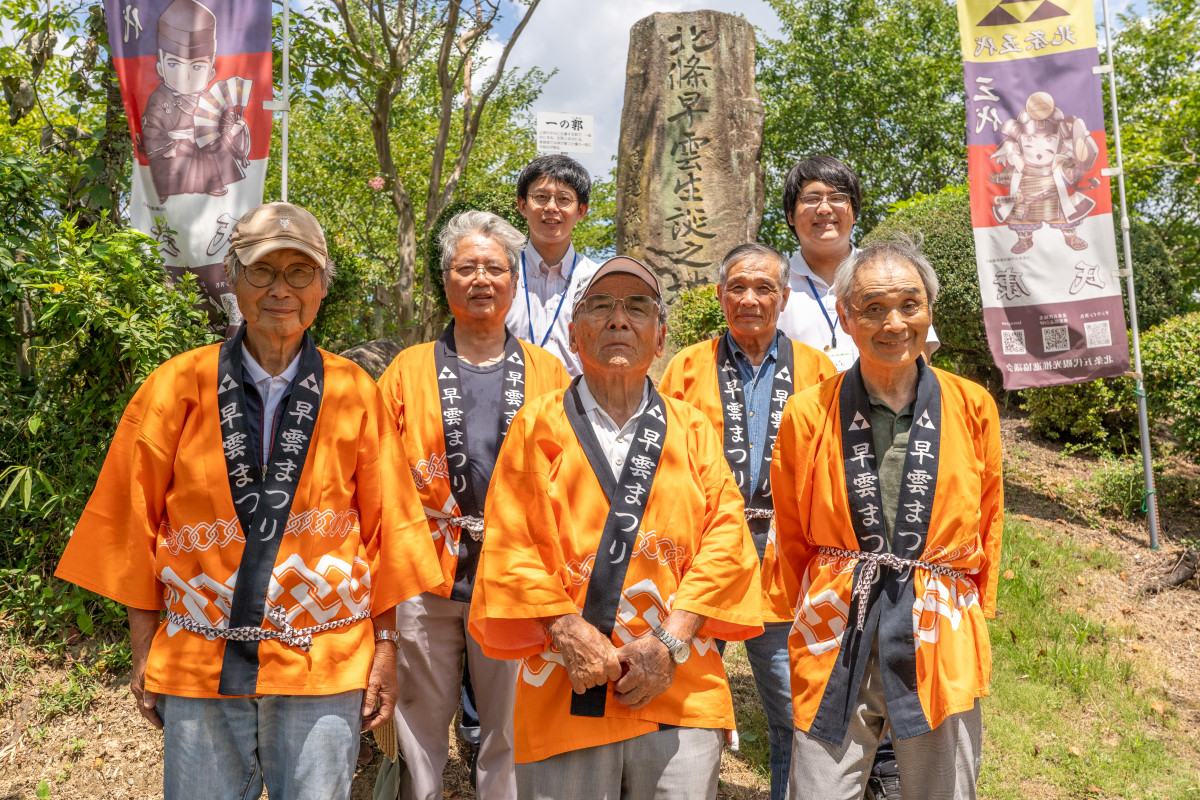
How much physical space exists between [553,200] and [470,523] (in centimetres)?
169

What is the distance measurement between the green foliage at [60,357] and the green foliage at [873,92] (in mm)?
14826

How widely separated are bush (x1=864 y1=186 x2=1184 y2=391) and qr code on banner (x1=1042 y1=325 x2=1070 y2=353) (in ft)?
6.88

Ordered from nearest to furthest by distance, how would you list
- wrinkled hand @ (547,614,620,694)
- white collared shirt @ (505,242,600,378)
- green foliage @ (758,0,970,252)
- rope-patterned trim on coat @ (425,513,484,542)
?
wrinkled hand @ (547,614,620,694) < rope-patterned trim on coat @ (425,513,484,542) < white collared shirt @ (505,242,600,378) < green foliage @ (758,0,970,252)

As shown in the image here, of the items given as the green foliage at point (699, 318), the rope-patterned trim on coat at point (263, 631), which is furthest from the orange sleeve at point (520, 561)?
the green foliage at point (699, 318)

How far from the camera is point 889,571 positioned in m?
2.30

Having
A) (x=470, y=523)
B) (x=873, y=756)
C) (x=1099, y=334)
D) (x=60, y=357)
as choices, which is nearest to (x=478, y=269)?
(x=470, y=523)

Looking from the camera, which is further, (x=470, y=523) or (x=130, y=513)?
(x=470, y=523)

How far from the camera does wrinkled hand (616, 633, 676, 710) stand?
2.02 metres

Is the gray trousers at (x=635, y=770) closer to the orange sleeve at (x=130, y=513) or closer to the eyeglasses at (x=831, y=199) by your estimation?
the orange sleeve at (x=130, y=513)

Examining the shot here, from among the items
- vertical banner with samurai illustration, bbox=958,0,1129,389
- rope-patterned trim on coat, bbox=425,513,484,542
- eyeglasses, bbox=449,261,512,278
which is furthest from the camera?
vertical banner with samurai illustration, bbox=958,0,1129,389

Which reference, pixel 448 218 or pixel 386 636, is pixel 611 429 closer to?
pixel 386 636

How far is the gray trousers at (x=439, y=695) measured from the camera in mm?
2904

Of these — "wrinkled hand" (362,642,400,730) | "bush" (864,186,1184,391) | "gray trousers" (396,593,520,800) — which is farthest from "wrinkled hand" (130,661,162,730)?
"bush" (864,186,1184,391)

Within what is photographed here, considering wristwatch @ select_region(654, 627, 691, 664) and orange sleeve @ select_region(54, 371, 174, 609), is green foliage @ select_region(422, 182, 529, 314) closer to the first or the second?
orange sleeve @ select_region(54, 371, 174, 609)
